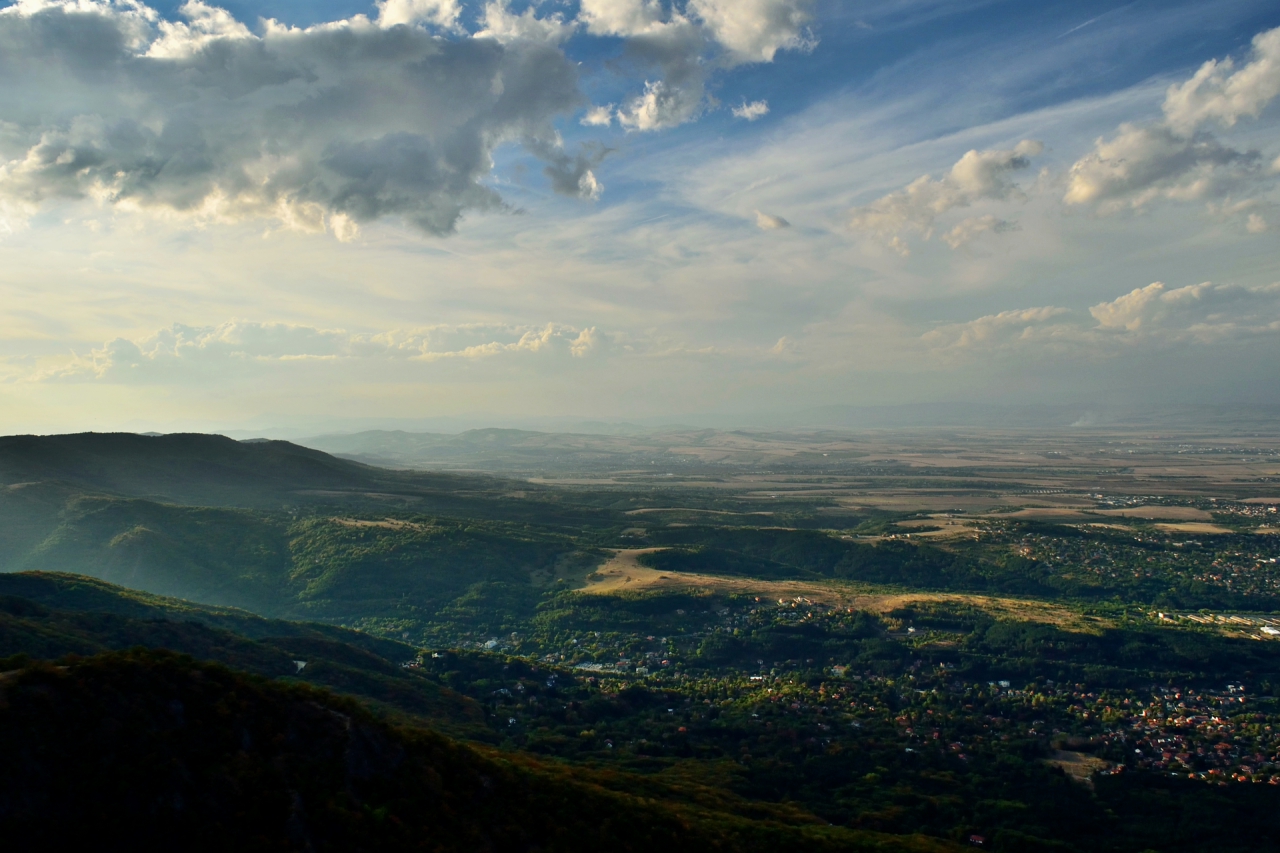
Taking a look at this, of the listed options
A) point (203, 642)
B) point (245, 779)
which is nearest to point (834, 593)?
point (203, 642)

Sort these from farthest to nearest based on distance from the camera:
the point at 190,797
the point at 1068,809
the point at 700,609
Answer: the point at 700,609 < the point at 1068,809 < the point at 190,797

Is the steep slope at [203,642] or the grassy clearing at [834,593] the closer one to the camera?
the steep slope at [203,642]

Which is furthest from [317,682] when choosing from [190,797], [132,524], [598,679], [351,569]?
[132,524]

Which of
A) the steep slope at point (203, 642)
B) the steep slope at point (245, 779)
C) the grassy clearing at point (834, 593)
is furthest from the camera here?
the grassy clearing at point (834, 593)

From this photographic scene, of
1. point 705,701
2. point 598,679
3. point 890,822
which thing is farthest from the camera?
point 598,679

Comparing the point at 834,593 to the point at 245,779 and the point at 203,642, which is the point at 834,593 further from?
the point at 245,779

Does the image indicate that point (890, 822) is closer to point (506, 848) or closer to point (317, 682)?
point (506, 848)

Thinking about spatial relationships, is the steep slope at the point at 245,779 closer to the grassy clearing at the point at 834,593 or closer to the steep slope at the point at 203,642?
the steep slope at the point at 203,642

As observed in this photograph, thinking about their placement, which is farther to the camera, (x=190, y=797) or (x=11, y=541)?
(x=11, y=541)

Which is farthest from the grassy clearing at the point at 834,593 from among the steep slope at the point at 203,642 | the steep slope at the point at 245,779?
the steep slope at the point at 245,779
